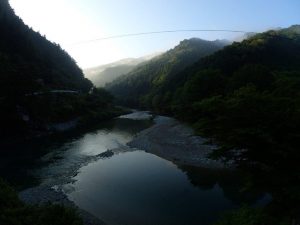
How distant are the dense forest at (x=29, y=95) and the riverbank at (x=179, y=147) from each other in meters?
21.0

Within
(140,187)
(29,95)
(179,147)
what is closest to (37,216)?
(140,187)

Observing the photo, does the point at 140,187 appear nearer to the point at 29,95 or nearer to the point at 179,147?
the point at 179,147

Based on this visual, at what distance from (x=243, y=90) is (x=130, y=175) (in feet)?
72.7

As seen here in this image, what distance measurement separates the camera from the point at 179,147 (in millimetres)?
48219

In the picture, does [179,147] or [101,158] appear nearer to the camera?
[101,158]

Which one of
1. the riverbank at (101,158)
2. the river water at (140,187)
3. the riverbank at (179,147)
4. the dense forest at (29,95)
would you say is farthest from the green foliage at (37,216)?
the dense forest at (29,95)

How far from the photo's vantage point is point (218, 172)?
35.5 meters

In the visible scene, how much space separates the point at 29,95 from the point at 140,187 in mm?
41089

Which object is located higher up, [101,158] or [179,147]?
[101,158]

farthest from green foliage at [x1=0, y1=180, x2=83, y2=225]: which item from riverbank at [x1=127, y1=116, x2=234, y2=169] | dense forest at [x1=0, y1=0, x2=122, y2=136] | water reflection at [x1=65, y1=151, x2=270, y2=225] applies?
dense forest at [x1=0, y1=0, x2=122, y2=136]

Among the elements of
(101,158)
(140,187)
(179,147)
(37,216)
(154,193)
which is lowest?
(179,147)

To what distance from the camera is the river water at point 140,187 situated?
25.1 m

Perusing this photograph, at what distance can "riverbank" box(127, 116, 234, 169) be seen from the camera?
129 ft

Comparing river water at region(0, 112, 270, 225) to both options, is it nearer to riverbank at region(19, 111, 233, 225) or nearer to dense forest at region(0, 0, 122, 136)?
riverbank at region(19, 111, 233, 225)
